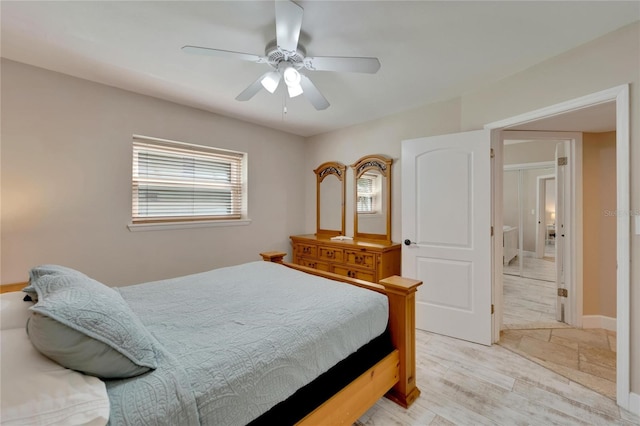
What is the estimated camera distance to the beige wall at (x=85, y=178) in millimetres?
2098

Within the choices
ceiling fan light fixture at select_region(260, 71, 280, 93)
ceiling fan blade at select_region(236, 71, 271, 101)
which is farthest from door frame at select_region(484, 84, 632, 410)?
ceiling fan blade at select_region(236, 71, 271, 101)

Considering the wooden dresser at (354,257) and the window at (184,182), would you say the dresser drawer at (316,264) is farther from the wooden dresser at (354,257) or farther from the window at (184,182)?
the window at (184,182)

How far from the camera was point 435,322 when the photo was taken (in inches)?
106

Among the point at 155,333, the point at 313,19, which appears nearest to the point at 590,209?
the point at 313,19

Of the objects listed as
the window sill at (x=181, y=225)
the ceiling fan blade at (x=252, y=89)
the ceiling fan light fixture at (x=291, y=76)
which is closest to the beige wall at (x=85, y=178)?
the window sill at (x=181, y=225)

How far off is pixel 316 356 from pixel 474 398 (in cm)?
130

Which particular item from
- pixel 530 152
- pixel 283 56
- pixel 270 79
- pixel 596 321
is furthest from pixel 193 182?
pixel 530 152

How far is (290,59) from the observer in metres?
1.81

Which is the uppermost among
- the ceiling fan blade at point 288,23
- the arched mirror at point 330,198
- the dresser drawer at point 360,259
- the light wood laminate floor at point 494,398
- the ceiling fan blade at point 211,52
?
the ceiling fan blade at point 288,23

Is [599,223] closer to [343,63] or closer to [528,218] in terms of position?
[528,218]

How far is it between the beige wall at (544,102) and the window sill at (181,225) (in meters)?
1.82

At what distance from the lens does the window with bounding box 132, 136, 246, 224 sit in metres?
2.81

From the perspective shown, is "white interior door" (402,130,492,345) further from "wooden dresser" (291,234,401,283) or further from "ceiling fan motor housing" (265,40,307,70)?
"ceiling fan motor housing" (265,40,307,70)

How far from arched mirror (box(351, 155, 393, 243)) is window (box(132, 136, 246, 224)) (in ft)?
5.22
